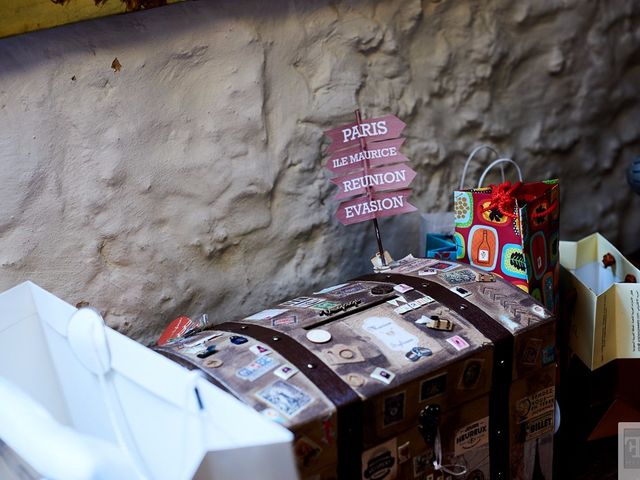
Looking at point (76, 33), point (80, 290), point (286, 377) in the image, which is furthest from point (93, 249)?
point (286, 377)

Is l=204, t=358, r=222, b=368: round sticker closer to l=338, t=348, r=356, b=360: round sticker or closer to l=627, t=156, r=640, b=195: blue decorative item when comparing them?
l=338, t=348, r=356, b=360: round sticker

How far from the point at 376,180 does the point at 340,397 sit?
71 cm

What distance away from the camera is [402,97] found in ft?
7.65

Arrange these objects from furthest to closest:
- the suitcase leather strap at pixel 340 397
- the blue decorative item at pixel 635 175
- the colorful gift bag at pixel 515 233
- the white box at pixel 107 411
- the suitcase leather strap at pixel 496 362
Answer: the blue decorative item at pixel 635 175
the colorful gift bag at pixel 515 233
the suitcase leather strap at pixel 496 362
the suitcase leather strap at pixel 340 397
the white box at pixel 107 411

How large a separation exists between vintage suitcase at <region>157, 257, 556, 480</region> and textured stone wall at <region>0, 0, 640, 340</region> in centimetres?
32

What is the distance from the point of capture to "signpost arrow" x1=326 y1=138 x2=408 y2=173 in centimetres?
203

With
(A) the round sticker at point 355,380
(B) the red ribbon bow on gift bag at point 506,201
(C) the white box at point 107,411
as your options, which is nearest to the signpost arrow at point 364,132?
(B) the red ribbon bow on gift bag at point 506,201

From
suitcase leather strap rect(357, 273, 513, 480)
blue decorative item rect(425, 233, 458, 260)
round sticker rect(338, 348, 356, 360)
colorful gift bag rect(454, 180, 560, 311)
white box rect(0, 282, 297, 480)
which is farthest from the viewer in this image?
blue decorative item rect(425, 233, 458, 260)

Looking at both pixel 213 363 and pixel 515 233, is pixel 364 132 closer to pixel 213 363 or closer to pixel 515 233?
pixel 515 233

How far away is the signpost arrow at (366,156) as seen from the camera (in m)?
2.03

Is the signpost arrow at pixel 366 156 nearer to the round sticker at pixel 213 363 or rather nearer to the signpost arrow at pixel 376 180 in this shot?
the signpost arrow at pixel 376 180

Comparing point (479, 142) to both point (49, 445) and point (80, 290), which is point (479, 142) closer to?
point (80, 290)

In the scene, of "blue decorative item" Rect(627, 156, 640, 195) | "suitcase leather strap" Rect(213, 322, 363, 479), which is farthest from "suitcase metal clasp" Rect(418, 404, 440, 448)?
"blue decorative item" Rect(627, 156, 640, 195)

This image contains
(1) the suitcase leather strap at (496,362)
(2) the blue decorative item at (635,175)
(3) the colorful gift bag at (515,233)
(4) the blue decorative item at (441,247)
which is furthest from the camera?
(2) the blue decorative item at (635,175)
